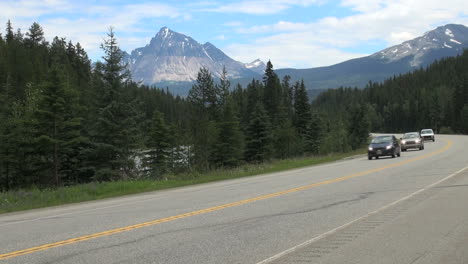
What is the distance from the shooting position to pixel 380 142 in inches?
1293

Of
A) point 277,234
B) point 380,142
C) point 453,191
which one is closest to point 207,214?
point 277,234

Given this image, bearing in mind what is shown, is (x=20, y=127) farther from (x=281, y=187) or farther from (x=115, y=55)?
(x=281, y=187)

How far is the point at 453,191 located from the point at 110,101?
84.6 ft

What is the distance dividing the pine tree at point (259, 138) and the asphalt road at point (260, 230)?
43191 mm

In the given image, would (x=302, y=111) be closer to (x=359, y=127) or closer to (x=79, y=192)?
(x=359, y=127)

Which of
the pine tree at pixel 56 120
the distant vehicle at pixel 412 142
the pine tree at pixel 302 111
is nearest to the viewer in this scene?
the pine tree at pixel 56 120

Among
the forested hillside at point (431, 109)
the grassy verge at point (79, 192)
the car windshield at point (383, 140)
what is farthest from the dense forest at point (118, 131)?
the forested hillside at point (431, 109)

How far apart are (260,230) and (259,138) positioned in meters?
49.0

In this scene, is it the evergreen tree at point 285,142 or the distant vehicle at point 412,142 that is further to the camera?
the evergreen tree at point 285,142

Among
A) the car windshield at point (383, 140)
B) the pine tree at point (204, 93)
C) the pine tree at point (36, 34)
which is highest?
the pine tree at point (36, 34)

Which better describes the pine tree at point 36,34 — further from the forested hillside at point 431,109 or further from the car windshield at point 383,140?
the car windshield at point 383,140

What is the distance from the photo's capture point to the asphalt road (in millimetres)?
6656

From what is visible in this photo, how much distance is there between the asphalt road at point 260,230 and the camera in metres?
6.66

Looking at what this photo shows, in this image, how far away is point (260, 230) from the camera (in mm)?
8453
